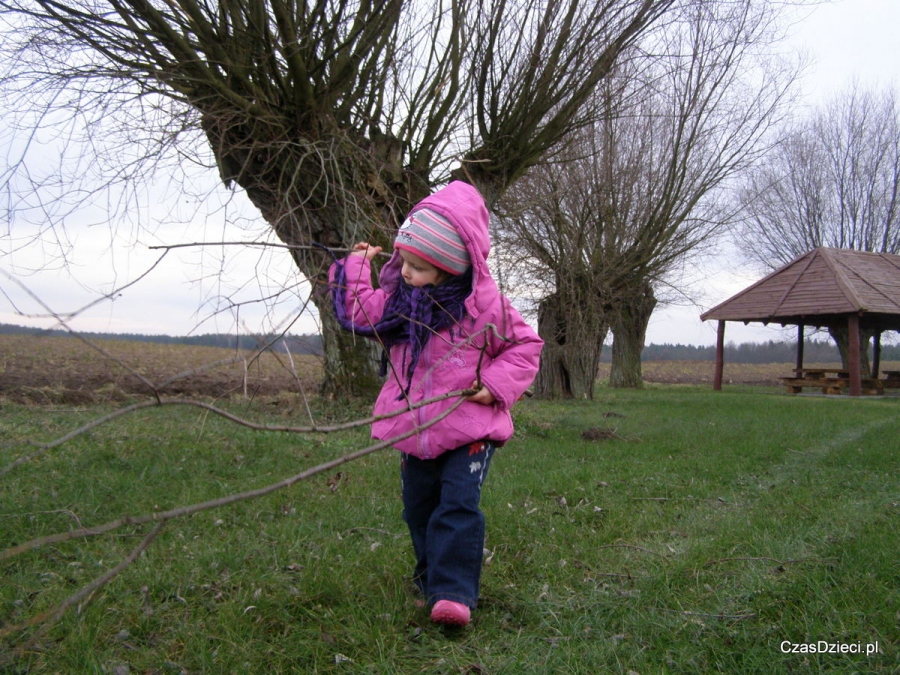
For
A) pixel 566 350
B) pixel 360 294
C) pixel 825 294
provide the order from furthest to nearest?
pixel 825 294 < pixel 566 350 < pixel 360 294

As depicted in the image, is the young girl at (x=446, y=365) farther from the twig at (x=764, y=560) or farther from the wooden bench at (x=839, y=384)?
the wooden bench at (x=839, y=384)

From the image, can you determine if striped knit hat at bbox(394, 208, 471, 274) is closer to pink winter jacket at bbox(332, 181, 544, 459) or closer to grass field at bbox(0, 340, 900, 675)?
pink winter jacket at bbox(332, 181, 544, 459)

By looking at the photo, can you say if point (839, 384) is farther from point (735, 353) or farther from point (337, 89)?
point (735, 353)

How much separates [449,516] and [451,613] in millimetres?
366

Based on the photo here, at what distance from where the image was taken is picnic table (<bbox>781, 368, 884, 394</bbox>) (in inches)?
843

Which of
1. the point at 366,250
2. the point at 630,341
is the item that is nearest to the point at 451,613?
the point at 366,250

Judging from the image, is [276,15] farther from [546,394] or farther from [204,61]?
[546,394]

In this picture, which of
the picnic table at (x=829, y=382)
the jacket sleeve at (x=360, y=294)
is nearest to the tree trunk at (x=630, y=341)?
the picnic table at (x=829, y=382)

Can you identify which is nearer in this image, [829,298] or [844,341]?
[829,298]

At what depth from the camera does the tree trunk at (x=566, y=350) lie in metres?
16.0

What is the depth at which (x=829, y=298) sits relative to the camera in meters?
20.5

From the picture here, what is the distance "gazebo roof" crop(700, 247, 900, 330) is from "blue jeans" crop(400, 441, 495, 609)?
1930 cm

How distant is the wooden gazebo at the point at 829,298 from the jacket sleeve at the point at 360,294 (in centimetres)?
1925

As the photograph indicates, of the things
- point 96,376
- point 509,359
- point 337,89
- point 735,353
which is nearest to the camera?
point 509,359
